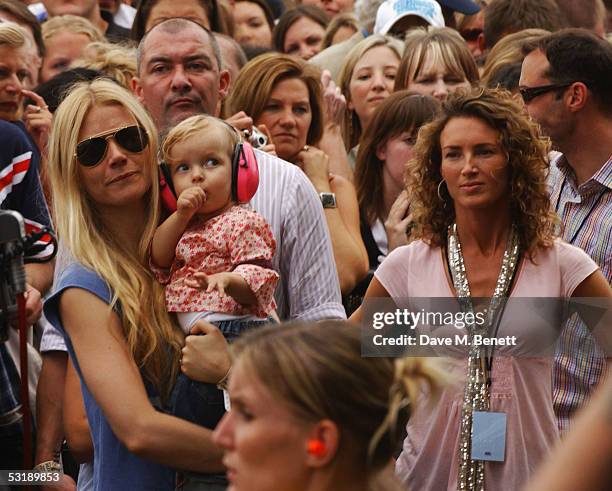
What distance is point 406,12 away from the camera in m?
8.48

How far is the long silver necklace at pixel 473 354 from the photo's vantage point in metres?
4.23

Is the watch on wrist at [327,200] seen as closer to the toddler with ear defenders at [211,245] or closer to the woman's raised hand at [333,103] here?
the woman's raised hand at [333,103]

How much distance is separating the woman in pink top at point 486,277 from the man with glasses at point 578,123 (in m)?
0.70

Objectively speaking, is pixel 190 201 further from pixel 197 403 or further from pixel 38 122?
pixel 38 122

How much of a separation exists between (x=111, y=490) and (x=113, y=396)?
12.6 inches

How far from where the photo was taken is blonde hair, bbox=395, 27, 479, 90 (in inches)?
285

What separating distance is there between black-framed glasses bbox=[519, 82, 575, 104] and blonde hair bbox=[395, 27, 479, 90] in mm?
1461

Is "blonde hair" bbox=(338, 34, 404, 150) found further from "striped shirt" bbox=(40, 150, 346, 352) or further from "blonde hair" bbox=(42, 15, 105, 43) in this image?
"striped shirt" bbox=(40, 150, 346, 352)

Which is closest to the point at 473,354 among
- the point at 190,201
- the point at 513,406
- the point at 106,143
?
the point at 513,406

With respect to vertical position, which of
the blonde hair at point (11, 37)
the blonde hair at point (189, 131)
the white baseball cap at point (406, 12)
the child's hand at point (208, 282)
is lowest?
the child's hand at point (208, 282)

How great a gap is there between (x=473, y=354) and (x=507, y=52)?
10.6ft

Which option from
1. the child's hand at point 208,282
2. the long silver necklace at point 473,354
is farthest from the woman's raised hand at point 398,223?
the child's hand at point 208,282

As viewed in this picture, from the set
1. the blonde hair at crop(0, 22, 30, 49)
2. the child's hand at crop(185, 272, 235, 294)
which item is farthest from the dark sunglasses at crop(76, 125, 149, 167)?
the blonde hair at crop(0, 22, 30, 49)

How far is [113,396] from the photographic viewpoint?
12.8 feet
